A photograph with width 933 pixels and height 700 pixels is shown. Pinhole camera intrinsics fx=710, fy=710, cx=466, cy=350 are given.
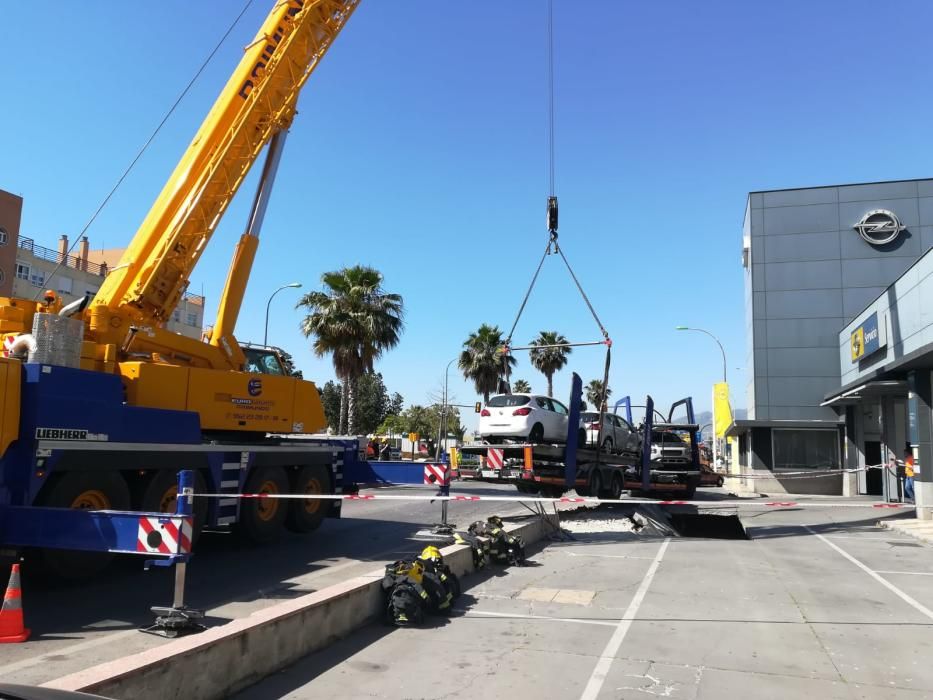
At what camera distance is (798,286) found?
102 feet

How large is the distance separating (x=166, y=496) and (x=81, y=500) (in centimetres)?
130

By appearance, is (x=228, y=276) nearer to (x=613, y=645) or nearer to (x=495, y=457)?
(x=495, y=457)

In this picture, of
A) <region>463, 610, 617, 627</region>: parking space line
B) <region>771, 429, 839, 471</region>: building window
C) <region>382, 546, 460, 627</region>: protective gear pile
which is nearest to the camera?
<region>382, 546, 460, 627</region>: protective gear pile

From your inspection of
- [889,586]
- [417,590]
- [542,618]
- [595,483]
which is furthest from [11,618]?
[595,483]

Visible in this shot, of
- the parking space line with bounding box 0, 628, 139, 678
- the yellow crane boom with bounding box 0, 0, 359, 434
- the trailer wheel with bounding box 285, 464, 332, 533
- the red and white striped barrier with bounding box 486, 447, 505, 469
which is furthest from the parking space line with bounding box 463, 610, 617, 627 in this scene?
the red and white striped barrier with bounding box 486, 447, 505, 469

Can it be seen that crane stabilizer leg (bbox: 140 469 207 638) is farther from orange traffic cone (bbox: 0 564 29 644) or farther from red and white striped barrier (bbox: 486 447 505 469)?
red and white striped barrier (bbox: 486 447 505 469)

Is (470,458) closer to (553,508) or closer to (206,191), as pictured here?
(553,508)

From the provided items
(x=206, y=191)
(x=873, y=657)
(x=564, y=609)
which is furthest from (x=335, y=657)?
(x=206, y=191)

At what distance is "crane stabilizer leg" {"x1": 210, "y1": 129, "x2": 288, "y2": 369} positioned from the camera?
1092cm

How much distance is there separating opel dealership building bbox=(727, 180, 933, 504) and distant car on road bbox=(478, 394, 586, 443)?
55.7 feet

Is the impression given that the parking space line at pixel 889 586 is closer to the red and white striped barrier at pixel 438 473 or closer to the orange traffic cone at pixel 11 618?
the red and white striped barrier at pixel 438 473

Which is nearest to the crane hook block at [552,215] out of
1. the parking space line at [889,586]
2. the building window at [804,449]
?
the parking space line at [889,586]

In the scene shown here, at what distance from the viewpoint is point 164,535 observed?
5.64 metres

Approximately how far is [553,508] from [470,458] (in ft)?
6.96
